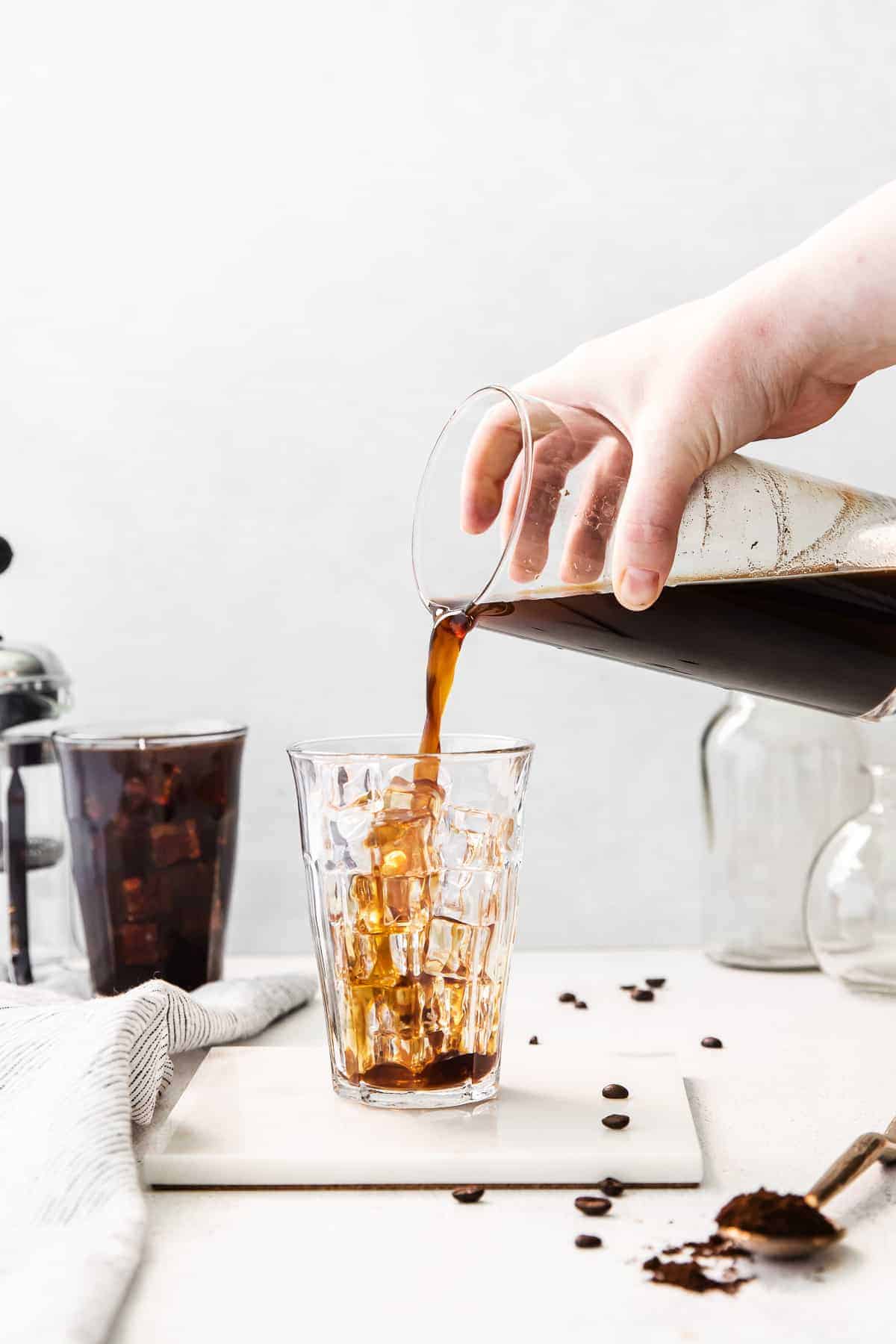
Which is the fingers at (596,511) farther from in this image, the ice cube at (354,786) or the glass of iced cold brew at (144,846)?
the glass of iced cold brew at (144,846)

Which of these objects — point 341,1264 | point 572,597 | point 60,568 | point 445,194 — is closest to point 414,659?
point 60,568

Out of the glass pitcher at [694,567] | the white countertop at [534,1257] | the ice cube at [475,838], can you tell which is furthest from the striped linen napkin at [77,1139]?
the glass pitcher at [694,567]

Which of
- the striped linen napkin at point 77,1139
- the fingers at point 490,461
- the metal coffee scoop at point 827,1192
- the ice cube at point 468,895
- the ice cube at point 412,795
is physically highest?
the fingers at point 490,461

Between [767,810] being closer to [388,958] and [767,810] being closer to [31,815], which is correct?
[388,958]

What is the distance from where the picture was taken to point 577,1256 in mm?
691

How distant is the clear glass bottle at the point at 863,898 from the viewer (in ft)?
4.01

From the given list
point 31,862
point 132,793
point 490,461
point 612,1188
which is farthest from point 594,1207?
point 31,862

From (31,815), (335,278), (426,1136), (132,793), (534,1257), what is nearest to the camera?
(534,1257)

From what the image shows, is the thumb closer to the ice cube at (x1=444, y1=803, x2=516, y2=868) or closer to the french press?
the ice cube at (x1=444, y1=803, x2=516, y2=868)

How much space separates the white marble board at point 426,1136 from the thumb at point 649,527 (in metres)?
0.33

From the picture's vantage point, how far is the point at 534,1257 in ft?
2.27

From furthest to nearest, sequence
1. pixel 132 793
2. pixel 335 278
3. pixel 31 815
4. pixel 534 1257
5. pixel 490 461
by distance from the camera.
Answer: pixel 335 278 < pixel 31 815 < pixel 132 793 < pixel 490 461 < pixel 534 1257

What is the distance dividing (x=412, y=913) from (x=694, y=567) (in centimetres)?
30

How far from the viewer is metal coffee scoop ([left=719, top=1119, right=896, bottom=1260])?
0.66 meters
